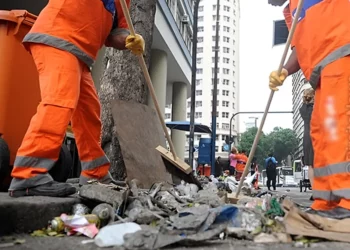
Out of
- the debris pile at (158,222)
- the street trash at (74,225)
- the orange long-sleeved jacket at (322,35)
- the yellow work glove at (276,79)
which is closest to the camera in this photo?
the debris pile at (158,222)

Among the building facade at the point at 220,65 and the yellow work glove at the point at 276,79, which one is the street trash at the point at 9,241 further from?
the building facade at the point at 220,65

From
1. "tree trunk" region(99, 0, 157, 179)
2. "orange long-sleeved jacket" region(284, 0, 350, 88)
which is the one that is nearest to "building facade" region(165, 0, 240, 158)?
"tree trunk" region(99, 0, 157, 179)

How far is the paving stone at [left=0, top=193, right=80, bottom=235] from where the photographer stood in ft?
6.66

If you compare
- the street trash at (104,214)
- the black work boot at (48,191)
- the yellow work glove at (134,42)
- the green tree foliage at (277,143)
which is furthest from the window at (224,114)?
the street trash at (104,214)

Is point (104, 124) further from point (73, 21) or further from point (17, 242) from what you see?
point (17, 242)

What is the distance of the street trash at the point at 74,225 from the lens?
2.14 metres

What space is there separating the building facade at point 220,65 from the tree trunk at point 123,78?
74.1 m

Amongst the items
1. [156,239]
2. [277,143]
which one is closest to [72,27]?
[156,239]

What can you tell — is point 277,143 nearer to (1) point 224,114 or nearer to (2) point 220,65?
(1) point 224,114

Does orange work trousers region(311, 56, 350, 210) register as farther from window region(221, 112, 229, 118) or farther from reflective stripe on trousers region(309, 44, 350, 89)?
window region(221, 112, 229, 118)

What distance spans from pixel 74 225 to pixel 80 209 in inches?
11.7

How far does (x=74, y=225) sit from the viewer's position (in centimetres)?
218

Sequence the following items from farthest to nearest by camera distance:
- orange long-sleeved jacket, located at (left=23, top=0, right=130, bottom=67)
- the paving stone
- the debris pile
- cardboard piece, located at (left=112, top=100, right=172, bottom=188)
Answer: cardboard piece, located at (left=112, top=100, right=172, bottom=188) < orange long-sleeved jacket, located at (left=23, top=0, right=130, bottom=67) < the paving stone < the debris pile

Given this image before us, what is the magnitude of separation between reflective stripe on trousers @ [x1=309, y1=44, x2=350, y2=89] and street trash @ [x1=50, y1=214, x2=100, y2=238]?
1749 millimetres
